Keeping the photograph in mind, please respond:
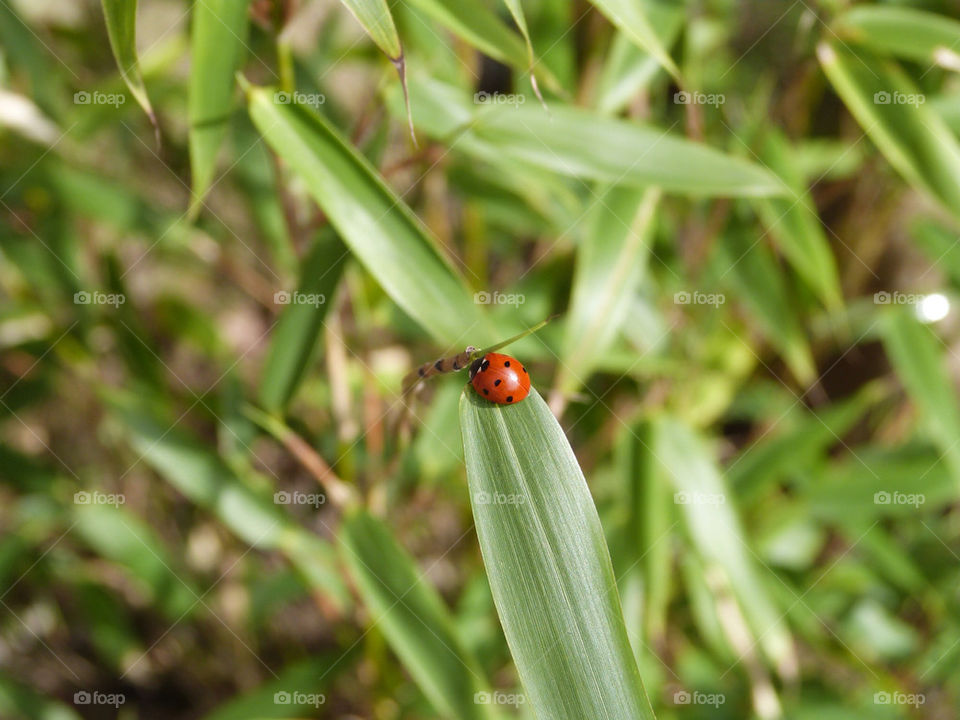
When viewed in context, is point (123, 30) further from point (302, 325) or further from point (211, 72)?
point (302, 325)

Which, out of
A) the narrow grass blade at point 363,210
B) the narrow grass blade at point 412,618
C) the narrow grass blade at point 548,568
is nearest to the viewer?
the narrow grass blade at point 548,568

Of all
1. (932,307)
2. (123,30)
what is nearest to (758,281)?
(932,307)

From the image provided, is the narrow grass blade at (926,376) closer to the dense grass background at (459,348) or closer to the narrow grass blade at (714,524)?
the dense grass background at (459,348)

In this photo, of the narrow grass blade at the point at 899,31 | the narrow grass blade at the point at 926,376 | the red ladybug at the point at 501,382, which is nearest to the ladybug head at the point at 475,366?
the red ladybug at the point at 501,382

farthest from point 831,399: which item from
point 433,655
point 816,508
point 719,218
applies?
point 433,655

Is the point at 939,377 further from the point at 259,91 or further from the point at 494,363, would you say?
the point at 259,91
